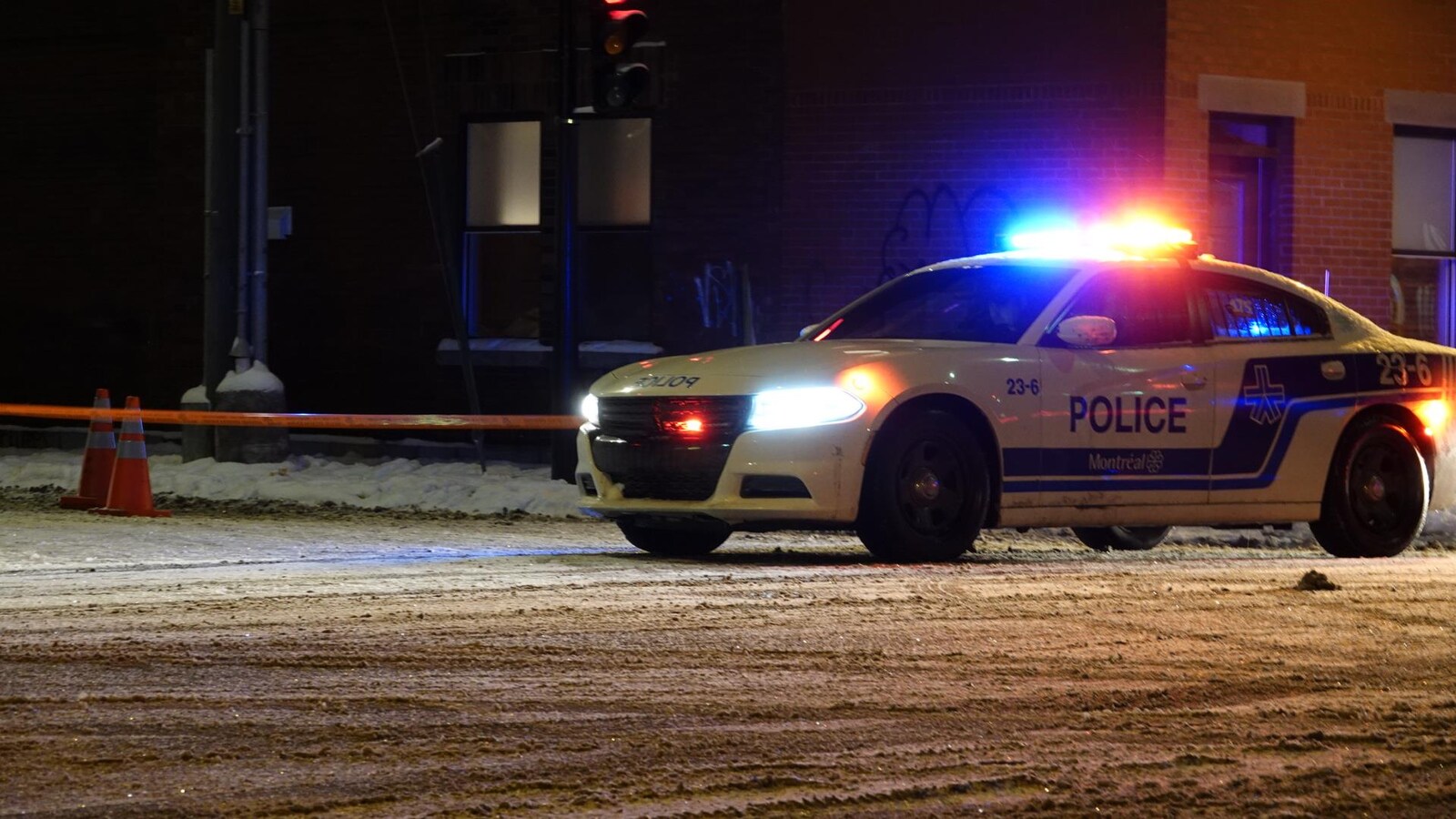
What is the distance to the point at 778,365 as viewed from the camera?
10125mm

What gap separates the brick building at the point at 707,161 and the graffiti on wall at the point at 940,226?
2 cm

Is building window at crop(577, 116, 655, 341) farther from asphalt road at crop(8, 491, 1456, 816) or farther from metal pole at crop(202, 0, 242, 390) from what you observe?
asphalt road at crop(8, 491, 1456, 816)

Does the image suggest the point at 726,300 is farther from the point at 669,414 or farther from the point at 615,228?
the point at 669,414

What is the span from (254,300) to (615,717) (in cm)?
1168

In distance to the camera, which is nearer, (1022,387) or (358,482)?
(1022,387)

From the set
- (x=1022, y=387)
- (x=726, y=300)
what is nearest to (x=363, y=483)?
(x=726, y=300)

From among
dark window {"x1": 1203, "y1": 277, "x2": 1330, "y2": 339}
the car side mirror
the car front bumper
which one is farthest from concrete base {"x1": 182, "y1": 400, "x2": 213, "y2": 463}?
dark window {"x1": 1203, "y1": 277, "x2": 1330, "y2": 339}

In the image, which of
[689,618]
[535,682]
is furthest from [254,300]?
[535,682]

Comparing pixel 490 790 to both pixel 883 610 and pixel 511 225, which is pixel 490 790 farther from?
pixel 511 225

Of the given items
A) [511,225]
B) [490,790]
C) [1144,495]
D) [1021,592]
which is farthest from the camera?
[511,225]

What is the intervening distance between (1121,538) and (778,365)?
10.2 feet

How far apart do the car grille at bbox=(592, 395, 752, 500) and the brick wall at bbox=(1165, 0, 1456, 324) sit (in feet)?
25.2

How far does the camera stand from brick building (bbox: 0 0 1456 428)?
1695cm

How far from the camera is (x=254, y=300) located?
16906 millimetres
